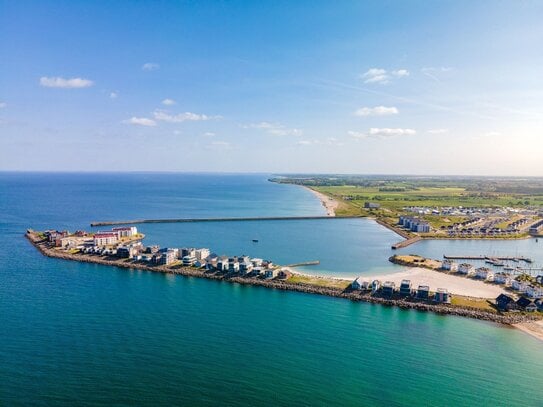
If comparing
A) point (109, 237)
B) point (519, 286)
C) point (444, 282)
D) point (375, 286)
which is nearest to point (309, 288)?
point (375, 286)

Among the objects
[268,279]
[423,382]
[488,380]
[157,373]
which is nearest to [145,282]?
[268,279]

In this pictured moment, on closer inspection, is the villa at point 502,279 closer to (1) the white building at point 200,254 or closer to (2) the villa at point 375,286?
(2) the villa at point 375,286

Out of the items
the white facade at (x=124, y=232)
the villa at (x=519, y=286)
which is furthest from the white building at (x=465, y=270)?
the white facade at (x=124, y=232)

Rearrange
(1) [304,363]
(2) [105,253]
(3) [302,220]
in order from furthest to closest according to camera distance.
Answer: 1. (3) [302,220]
2. (2) [105,253]
3. (1) [304,363]

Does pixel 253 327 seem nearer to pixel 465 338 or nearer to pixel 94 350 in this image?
pixel 94 350

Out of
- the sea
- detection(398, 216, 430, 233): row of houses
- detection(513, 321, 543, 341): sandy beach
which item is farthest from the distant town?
detection(398, 216, 430, 233): row of houses

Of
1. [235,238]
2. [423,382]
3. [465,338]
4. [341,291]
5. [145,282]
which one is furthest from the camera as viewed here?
[235,238]
